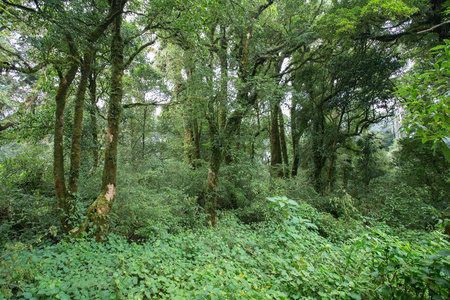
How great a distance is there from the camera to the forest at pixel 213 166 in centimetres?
221

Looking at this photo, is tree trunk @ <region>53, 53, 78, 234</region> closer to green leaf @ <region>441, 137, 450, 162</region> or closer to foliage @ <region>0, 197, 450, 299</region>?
foliage @ <region>0, 197, 450, 299</region>

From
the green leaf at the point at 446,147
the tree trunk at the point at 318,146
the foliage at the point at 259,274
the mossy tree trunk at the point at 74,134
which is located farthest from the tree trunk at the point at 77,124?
the tree trunk at the point at 318,146

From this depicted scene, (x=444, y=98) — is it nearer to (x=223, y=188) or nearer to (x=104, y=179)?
(x=104, y=179)

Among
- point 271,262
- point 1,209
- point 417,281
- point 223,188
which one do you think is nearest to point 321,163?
point 223,188

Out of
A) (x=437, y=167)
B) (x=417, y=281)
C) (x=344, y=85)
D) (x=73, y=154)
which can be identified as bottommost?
(x=417, y=281)

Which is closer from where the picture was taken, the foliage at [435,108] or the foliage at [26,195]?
the foliage at [435,108]

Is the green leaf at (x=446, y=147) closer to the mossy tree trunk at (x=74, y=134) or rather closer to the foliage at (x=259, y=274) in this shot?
the foliage at (x=259, y=274)

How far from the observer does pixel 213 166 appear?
7.29 metres

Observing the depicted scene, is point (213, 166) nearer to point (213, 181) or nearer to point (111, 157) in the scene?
point (213, 181)

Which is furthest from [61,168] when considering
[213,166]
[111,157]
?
[213,166]

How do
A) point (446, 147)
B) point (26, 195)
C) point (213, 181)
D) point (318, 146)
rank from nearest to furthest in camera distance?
1. point (446, 147)
2. point (26, 195)
3. point (213, 181)
4. point (318, 146)

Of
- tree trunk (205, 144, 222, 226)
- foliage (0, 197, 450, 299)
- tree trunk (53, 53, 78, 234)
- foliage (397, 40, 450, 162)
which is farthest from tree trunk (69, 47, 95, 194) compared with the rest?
foliage (397, 40, 450, 162)

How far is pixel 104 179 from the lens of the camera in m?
4.43

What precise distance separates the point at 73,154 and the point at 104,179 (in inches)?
36.2
